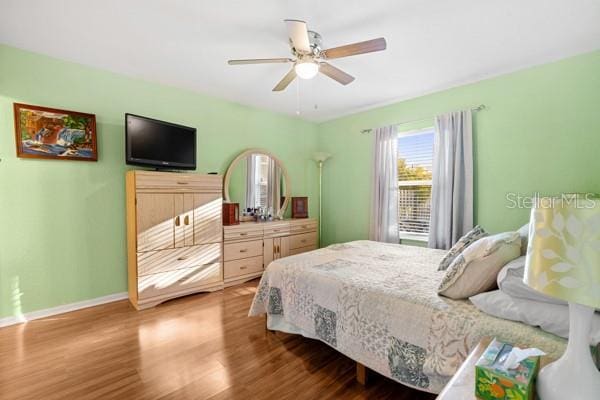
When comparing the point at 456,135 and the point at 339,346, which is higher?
the point at 456,135

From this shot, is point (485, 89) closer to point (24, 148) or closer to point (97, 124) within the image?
point (97, 124)

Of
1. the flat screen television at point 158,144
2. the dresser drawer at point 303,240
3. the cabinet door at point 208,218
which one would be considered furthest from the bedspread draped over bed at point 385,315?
the flat screen television at point 158,144

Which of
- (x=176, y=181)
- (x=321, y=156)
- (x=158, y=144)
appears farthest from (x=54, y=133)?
(x=321, y=156)

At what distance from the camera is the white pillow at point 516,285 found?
3.94ft

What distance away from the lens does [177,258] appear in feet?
9.84

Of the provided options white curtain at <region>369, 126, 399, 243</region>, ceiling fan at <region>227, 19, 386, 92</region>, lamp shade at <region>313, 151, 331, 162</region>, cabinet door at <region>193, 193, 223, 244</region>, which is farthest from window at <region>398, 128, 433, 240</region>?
cabinet door at <region>193, 193, 223, 244</region>

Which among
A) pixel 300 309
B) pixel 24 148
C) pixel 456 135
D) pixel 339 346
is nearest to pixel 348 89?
pixel 456 135

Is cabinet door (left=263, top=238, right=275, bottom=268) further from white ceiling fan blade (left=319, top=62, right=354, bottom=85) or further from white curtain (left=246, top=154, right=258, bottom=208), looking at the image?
white ceiling fan blade (left=319, top=62, right=354, bottom=85)

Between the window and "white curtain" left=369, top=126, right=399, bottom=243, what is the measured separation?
0.11m

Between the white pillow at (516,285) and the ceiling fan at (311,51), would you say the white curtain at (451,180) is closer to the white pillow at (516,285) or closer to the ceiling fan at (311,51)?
the ceiling fan at (311,51)

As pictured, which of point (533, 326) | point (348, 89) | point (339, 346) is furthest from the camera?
point (348, 89)

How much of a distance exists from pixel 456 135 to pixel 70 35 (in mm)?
3945

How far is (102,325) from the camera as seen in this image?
7.95 ft

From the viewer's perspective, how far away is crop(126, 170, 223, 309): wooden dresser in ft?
9.05
